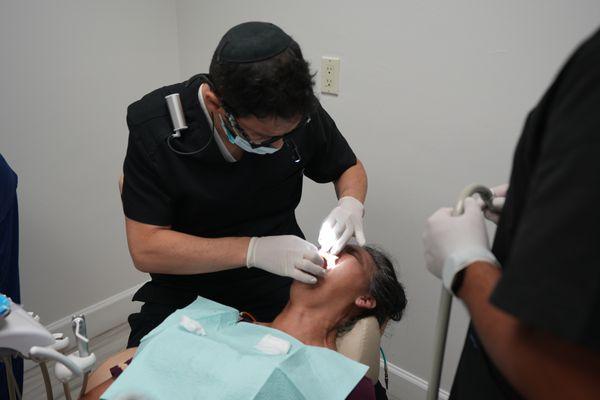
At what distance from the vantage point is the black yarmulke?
115cm

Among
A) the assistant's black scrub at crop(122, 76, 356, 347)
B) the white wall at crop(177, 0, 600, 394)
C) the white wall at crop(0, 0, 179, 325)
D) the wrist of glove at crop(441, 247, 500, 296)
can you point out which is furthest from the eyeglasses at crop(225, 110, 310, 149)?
the white wall at crop(0, 0, 179, 325)

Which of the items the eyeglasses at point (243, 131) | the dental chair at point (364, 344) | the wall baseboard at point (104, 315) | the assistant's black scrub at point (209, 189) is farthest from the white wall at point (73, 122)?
the eyeglasses at point (243, 131)

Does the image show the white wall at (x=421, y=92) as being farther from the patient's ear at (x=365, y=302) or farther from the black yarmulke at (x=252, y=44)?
the black yarmulke at (x=252, y=44)

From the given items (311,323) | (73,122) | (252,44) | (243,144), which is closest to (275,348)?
(311,323)

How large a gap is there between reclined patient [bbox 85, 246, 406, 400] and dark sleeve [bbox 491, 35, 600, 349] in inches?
28.3

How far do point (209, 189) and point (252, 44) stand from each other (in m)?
0.50

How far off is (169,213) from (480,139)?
3.80ft

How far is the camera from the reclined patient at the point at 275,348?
1129 mm

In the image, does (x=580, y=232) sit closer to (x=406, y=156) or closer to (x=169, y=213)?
(x=169, y=213)

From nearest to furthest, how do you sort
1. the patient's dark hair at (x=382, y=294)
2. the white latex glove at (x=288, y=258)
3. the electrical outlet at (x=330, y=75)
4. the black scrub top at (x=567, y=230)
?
the black scrub top at (x=567, y=230)
the white latex glove at (x=288, y=258)
the patient's dark hair at (x=382, y=294)
the electrical outlet at (x=330, y=75)

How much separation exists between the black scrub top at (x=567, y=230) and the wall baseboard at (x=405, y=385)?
1.80 m

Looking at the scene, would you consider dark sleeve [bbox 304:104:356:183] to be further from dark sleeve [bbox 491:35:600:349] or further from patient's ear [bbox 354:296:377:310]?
dark sleeve [bbox 491:35:600:349]

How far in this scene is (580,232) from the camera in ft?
1.73

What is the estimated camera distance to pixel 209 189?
4.77 feet
